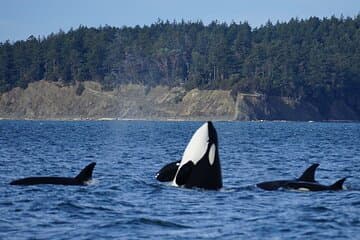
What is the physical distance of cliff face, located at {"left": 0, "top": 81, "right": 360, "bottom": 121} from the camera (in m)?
176

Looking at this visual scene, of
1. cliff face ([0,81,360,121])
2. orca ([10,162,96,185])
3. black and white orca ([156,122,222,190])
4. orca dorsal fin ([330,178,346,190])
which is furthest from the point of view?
cliff face ([0,81,360,121])

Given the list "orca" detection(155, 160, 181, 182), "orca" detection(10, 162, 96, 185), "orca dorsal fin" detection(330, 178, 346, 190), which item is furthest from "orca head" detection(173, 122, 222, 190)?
"orca" detection(10, 162, 96, 185)

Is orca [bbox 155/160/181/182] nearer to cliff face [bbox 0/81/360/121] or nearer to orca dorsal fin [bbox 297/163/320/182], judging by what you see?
orca dorsal fin [bbox 297/163/320/182]

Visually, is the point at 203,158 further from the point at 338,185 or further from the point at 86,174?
the point at 86,174

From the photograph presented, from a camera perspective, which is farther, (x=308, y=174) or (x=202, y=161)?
(x=308, y=174)

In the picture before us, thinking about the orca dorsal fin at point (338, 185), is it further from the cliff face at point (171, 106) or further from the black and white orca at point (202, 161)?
the cliff face at point (171, 106)

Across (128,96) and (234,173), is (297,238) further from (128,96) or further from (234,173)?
(128,96)

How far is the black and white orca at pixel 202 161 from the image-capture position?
19438mm

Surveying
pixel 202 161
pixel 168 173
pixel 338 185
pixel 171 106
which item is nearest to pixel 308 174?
pixel 338 185

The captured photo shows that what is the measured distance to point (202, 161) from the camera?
64.0 ft

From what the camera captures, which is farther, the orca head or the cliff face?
the cliff face

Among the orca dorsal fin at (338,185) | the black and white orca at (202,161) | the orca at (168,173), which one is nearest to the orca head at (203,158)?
the black and white orca at (202,161)

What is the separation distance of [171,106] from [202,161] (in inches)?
6424

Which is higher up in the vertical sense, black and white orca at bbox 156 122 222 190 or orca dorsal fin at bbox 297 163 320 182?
black and white orca at bbox 156 122 222 190
